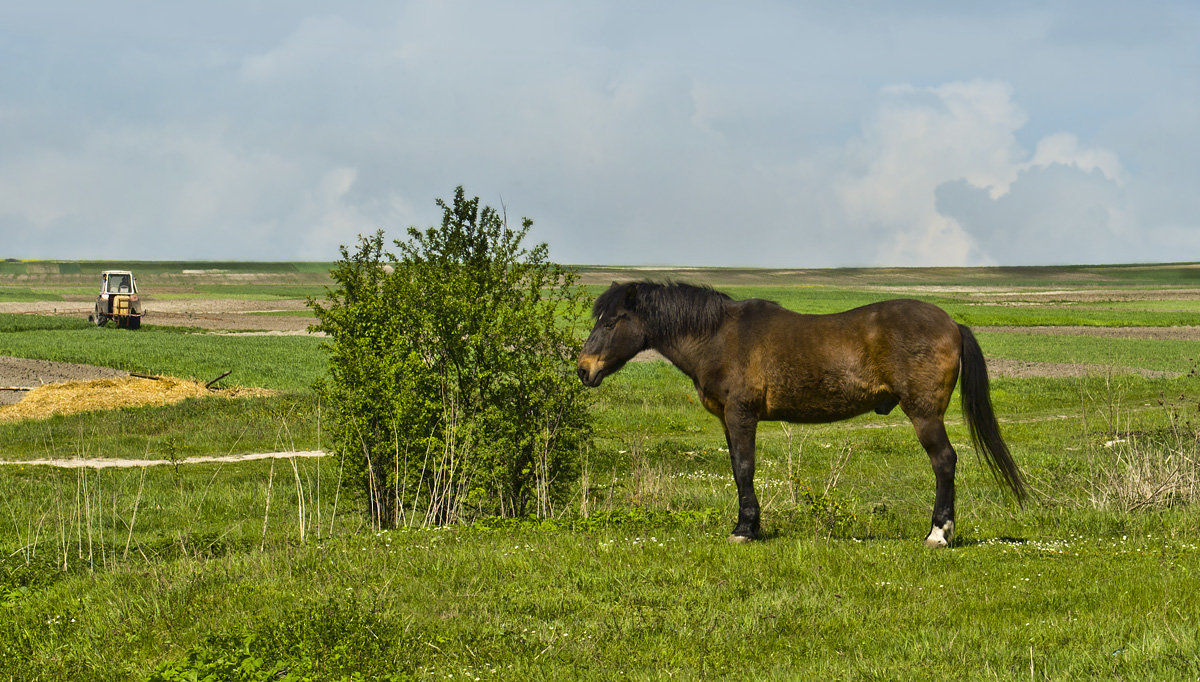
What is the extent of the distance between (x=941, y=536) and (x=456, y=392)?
602 cm

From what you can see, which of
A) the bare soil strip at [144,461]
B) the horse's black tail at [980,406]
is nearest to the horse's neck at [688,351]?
the horse's black tail at [980,406]

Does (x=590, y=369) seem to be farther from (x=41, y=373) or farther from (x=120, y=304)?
(x=120, y=304)

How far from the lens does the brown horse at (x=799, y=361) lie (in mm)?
9273

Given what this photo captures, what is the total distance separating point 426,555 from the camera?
8.91m

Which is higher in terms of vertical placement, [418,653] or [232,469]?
[418,653]

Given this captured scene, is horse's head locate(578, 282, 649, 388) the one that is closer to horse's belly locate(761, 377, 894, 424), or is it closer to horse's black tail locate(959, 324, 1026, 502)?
horse's belly locate(761, 377, 894, 424)

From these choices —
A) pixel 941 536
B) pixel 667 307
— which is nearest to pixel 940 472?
pixel 941 536

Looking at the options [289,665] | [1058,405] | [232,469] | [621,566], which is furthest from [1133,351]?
[289,665]

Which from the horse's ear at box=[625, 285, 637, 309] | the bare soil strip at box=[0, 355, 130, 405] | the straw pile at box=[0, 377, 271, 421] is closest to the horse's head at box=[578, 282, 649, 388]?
the horse's ear at box=[625, 285, 637, 309]

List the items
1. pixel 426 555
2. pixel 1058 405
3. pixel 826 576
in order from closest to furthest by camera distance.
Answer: pixel 826 576
pixel 426 555
pixel 1058 405

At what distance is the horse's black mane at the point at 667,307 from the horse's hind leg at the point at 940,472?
220 cm

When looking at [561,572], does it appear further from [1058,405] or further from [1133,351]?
[1133,351]

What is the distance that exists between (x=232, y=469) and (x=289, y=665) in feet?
46.2

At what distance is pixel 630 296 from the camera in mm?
10008
